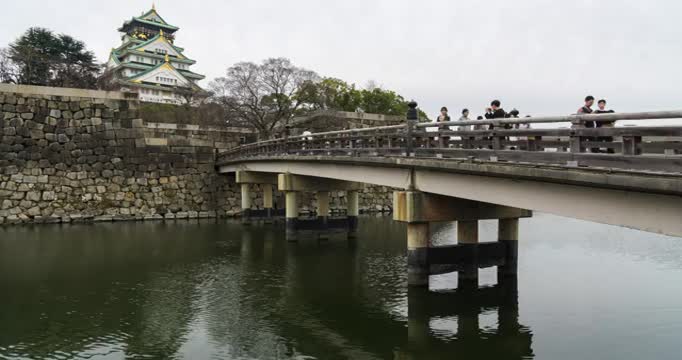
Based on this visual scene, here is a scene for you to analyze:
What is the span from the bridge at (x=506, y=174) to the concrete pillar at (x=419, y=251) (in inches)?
1.0

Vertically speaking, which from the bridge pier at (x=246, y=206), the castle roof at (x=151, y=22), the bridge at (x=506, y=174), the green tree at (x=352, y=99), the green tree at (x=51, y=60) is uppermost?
the castle roof at (x=151, y=22)

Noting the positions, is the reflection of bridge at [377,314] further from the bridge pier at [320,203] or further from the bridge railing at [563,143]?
the bridge pier at [320,203]

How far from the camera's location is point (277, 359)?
916cm

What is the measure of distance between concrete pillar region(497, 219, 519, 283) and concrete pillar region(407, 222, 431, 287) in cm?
225

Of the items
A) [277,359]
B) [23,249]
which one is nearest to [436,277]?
[277,359]

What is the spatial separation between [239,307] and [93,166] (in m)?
23.5

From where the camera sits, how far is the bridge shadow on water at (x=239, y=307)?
967cm

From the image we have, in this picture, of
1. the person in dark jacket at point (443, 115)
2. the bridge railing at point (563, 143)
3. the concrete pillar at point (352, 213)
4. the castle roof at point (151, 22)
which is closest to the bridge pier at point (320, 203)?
the concrete pillar at point (352, 213)

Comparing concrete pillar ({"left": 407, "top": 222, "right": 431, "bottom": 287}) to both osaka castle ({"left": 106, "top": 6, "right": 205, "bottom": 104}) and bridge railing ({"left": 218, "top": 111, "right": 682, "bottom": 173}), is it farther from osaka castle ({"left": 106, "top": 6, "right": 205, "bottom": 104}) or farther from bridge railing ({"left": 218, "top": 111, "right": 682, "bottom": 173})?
osaka castle ({"left": 106, "top": 6, "right": 205, "bottom": 104})

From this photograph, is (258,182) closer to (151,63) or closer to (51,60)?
(51,60)

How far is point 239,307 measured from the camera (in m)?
12.4

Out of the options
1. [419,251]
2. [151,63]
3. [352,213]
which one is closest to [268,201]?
[352,213]

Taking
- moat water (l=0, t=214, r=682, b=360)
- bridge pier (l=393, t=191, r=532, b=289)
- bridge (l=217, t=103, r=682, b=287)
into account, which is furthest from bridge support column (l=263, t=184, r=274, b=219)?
bridge pier (l=393, t=191, r=532, b=289)

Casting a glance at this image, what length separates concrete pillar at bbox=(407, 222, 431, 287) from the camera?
13.1m
